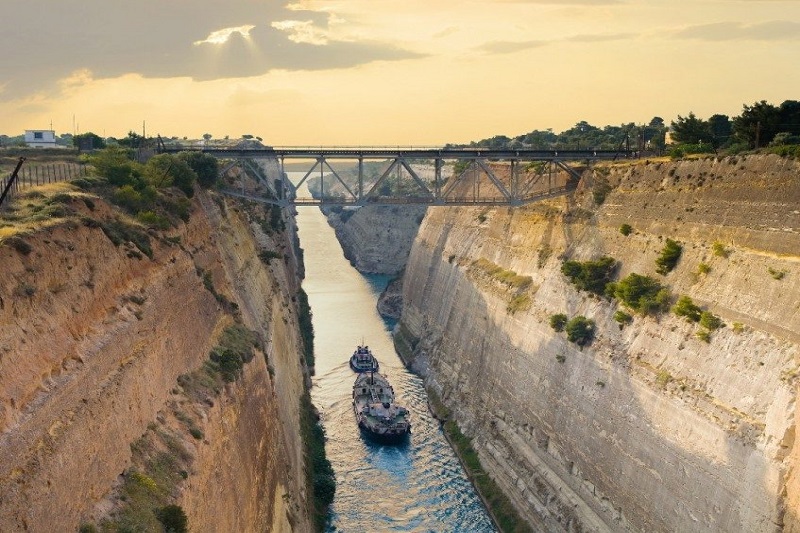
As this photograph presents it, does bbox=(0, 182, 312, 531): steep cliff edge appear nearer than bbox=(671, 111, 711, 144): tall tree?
Yes

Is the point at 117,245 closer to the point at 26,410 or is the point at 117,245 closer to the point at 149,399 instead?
the point at 149,399

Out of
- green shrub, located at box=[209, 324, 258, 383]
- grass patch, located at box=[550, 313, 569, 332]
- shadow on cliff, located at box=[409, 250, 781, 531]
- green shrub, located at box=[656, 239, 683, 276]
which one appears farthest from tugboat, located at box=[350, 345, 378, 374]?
green shrub, located at box=[656, 239, 683, 276]

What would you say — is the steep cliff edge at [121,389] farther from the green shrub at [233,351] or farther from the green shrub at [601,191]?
the green shrub at [601,191]

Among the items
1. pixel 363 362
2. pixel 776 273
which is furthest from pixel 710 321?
pixel 363 362

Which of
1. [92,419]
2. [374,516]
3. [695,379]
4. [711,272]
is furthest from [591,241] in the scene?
[92,419]

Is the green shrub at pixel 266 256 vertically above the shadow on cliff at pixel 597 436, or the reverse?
the green shrub at pixel 266 256

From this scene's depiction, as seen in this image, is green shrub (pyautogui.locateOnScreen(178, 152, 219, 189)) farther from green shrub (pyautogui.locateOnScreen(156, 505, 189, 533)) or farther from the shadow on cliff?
green shrub (pyautogui.locateOnScreen(156, 505, 189, 533))

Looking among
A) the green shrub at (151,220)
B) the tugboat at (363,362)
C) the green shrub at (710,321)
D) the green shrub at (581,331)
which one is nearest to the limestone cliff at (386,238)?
the tugboat at (363,362)
